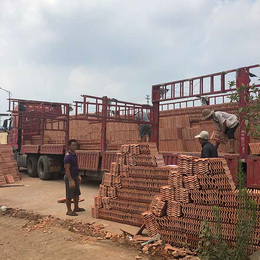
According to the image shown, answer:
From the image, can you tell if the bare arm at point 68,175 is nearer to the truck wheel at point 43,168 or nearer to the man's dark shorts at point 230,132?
the man's dark shorts at point 230,132

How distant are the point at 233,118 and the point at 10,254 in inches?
232

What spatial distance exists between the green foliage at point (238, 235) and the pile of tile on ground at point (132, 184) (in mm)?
1697

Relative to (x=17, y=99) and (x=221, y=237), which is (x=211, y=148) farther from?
(x=17, y=99)

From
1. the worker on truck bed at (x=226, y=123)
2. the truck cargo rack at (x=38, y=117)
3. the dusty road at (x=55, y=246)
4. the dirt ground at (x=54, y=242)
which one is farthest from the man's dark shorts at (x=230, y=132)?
the truck cargo rack at (x=38, y=117)

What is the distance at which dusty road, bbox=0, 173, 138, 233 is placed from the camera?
648 cm

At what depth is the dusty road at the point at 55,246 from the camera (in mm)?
4309

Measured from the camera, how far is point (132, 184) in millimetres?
6082

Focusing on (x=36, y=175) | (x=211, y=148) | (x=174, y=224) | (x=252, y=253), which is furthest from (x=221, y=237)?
(x=36, y=175)

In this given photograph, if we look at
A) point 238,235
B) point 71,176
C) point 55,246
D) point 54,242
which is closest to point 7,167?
point 71,176

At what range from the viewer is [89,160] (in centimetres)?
1088

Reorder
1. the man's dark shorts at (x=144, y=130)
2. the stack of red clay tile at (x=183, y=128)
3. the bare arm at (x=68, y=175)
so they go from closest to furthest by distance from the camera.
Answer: the bare arm at (x=68, y=175) < the stack of red clay tile at (x=183, y=128) < the man's dark shorts at (x=144, y=130)

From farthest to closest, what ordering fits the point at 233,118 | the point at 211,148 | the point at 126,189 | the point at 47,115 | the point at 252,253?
1. the point at 47,115
2. the point at 233,118
3. the point at 126,189
4. the point at 211,148
5. the point at 252,253

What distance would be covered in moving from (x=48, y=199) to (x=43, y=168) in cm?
505

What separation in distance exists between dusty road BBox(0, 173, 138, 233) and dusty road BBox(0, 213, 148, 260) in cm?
86
